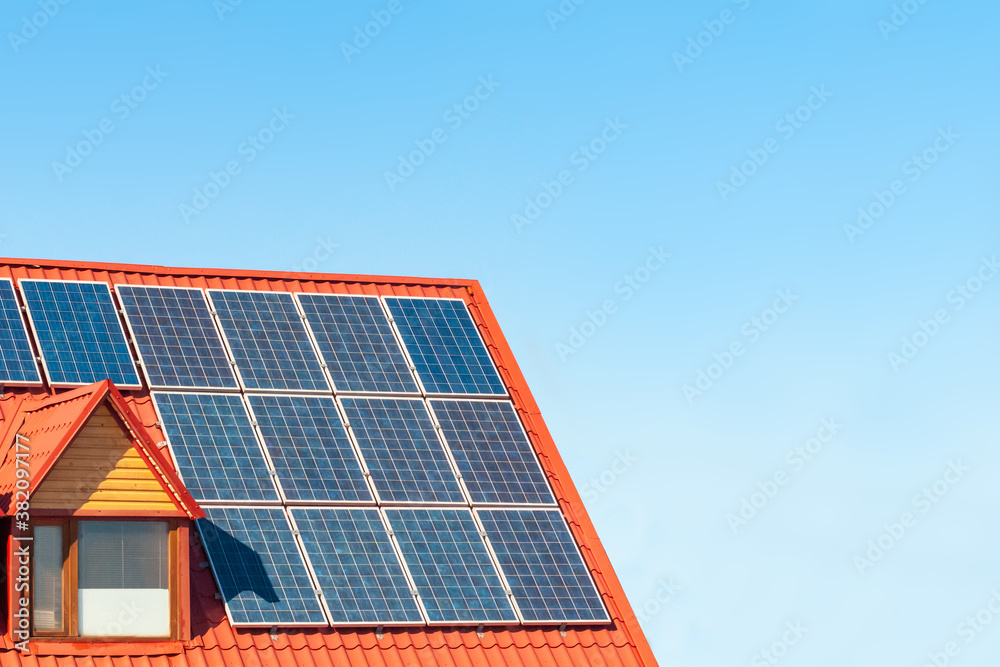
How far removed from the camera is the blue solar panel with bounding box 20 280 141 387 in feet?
82.7

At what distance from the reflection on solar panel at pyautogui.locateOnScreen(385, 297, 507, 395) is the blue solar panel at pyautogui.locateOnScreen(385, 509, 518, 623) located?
3395mm

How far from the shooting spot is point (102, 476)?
2186 cm

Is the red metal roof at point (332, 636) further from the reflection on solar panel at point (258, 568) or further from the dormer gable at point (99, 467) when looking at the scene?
the dormer gable at point (99, 467)

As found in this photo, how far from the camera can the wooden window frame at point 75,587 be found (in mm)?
21219

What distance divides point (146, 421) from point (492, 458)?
6.44 m

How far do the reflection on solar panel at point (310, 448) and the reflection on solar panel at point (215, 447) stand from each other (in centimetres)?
31

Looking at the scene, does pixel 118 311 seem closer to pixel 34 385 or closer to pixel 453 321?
pixel 34 385

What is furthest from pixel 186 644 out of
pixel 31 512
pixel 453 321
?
pixel 453 321

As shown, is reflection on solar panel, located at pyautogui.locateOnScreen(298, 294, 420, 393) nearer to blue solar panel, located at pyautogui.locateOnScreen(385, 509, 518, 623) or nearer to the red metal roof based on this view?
the red metal roof

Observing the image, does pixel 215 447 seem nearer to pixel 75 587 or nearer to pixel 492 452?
pixel 75 587

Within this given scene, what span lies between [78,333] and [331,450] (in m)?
5.14

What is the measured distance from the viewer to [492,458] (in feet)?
88.1
